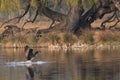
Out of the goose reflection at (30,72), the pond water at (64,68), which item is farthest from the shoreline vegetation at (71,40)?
the goose reflection at (30,72)

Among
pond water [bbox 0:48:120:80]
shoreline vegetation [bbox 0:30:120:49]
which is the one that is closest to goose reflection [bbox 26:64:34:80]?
pond water [bbox 0:48:120:80]

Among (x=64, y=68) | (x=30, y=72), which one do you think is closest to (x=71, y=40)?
(x=64, y=68)

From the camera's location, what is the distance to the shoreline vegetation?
4606 cm

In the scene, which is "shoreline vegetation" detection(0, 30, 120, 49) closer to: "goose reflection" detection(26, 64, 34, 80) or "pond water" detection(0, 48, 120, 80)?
"pond water" detection(0, 48, 120, 80)

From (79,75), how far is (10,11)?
22.1m

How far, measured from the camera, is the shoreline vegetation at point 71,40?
1813 inches

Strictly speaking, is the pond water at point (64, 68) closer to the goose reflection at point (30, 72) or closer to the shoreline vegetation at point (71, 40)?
the goose reflection at point (30, 72)

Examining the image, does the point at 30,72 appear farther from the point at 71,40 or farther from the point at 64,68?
the point at 71,40

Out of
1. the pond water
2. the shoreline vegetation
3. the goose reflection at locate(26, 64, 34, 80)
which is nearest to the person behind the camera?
the pond water

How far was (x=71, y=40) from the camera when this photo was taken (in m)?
46.4

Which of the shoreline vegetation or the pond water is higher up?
the shoreline vegetation

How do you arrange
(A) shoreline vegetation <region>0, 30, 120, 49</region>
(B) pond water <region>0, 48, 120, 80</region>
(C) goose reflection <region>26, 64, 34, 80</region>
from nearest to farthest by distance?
(B) pond water <region>0, 48, 120, 80</region>, (C) goose reflection <region>26, 64, 34, 80</region>, (A) shoreline vegetation <region>0, 30, 120, 49</region>

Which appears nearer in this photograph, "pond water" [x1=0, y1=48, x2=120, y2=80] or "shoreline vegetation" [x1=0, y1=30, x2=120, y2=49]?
"pond water" [x1=0, y1=48, x2=120, y2=80]

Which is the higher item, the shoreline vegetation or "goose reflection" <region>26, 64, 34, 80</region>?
the shoreline vegetation
